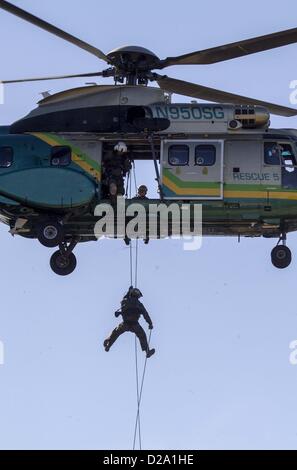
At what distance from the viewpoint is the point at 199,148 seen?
79.2 feet

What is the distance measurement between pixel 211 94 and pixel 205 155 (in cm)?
193

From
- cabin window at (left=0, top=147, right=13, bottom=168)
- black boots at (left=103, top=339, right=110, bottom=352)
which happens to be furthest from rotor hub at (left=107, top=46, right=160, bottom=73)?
black boots at (left=103, top=339, right=110, bottom=352)

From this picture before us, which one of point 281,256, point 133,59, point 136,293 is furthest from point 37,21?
point 281,256

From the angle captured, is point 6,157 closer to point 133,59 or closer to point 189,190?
point 133,59

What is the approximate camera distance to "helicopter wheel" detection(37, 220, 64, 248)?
24.5m

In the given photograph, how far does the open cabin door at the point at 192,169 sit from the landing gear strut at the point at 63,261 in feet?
8.15

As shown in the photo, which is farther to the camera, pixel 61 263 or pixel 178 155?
pixel 61 263

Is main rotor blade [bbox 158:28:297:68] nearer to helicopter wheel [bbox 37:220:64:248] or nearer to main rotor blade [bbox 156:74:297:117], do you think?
main rotor blade [bbox 156:74:297:117]

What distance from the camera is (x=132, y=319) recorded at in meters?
24.9

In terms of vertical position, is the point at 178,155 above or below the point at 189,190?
above

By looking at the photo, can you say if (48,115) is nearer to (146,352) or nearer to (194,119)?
(194,119)

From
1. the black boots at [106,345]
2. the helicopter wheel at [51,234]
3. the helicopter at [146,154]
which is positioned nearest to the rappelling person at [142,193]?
the helicopter at [146,154]
